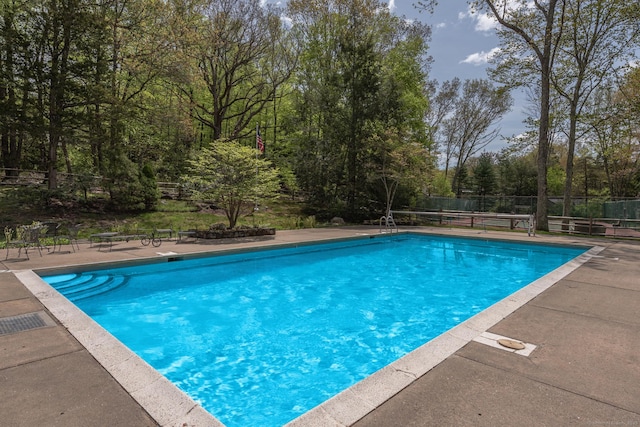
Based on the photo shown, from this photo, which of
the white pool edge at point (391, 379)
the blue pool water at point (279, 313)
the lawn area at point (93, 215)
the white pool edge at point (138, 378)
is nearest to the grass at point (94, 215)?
the lawn area at point (93, 215)

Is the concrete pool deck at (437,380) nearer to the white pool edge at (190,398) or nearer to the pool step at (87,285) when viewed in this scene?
the white pool edge at (190,398)

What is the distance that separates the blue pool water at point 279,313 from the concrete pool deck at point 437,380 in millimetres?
1005

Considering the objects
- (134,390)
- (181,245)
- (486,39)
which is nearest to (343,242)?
(181,245)

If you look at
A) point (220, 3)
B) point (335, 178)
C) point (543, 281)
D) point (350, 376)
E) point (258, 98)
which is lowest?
point (350, 376)

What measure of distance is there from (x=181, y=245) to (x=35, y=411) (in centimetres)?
817

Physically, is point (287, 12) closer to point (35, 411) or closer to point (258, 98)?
point (258, 98)

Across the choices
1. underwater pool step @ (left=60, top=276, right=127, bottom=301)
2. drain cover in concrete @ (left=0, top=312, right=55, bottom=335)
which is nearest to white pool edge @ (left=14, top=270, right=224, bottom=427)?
drain cover in concrete @ (left=0, top=312, right=55, bottom=335)

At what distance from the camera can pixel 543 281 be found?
6031 millimetres

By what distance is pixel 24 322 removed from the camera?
379cm

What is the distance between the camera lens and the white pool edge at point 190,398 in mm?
2193

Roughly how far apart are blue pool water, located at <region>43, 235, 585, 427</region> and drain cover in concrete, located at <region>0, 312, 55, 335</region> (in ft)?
3.46

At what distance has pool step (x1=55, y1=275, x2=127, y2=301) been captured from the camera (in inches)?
244

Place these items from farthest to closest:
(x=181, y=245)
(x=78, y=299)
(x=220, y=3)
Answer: (x=220, y=3) → (x=181, y=245) → (x=78, y=299)

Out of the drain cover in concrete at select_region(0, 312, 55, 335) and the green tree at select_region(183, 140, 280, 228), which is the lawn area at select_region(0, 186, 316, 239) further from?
the drain cover in concrete at select_region(0, 312, 55, 335)
